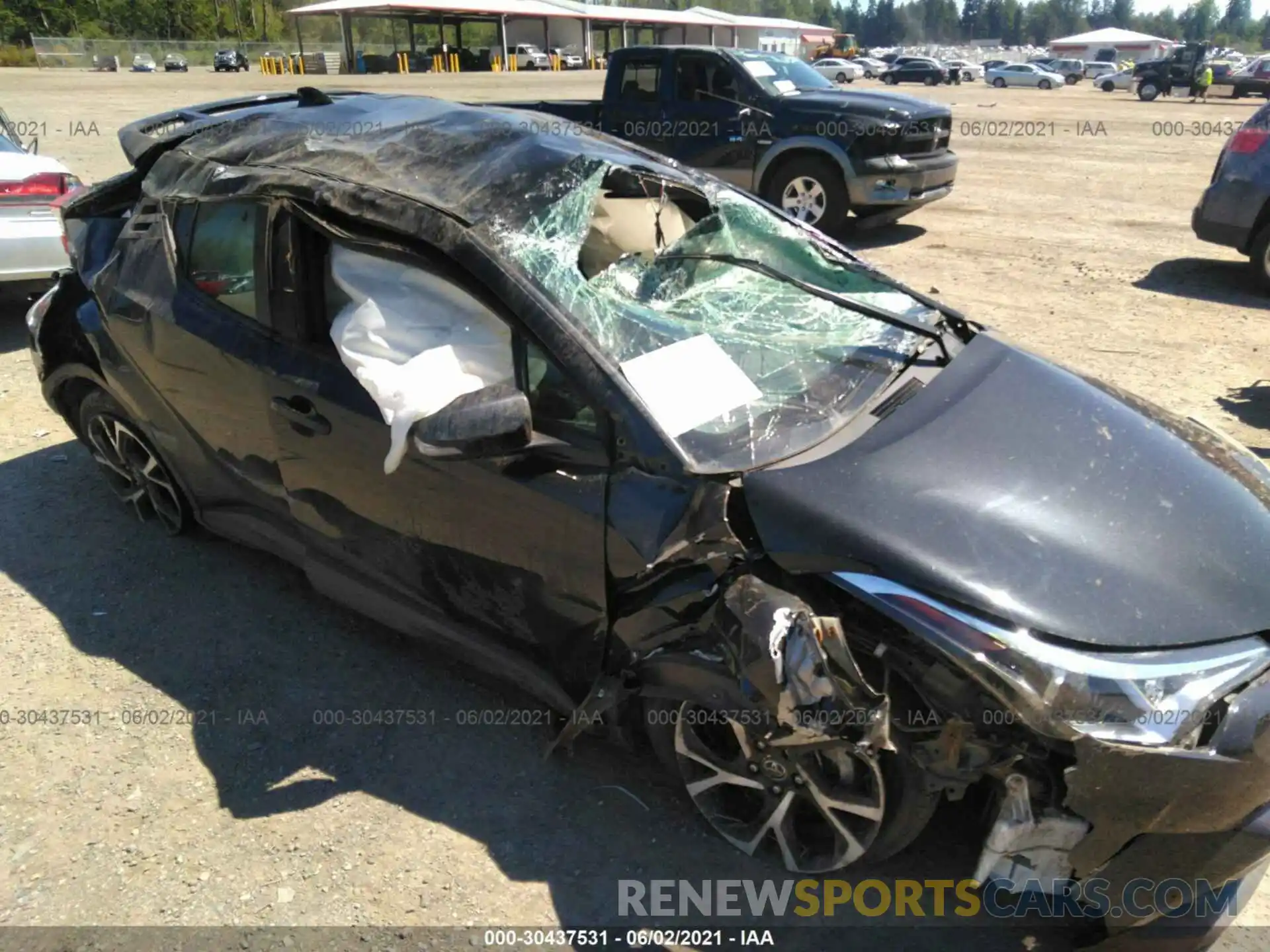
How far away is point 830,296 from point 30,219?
5.96m

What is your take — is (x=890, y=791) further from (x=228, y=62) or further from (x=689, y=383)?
(x=228, y=62)

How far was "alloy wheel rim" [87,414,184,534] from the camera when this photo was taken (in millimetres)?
3932

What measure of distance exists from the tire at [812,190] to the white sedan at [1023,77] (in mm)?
44454

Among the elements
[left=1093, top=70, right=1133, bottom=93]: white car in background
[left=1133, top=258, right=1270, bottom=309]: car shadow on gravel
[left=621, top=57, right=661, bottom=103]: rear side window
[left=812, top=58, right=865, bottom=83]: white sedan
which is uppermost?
[left=812, top=58, right=865, bottom=83]: white sedan

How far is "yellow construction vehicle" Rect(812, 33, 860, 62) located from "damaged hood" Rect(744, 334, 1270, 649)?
6191 cm

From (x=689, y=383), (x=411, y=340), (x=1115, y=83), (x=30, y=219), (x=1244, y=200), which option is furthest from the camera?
(x=1115, y=83)

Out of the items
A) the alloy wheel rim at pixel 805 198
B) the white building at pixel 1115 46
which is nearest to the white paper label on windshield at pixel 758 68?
the alloy wheel rim at pixel 805 198

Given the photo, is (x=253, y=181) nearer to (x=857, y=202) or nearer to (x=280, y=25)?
(x=857, y=202)

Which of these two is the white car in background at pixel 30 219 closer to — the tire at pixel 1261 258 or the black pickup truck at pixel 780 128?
the black pickup truck at pixel 780 128

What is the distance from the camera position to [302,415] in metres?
2.96

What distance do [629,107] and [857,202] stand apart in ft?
8.72

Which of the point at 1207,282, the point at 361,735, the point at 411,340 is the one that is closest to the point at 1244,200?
the point at 1207,282

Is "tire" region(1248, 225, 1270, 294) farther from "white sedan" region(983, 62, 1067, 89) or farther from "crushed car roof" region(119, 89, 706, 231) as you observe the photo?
"white sedan" region(983, 62, 1067, 89)

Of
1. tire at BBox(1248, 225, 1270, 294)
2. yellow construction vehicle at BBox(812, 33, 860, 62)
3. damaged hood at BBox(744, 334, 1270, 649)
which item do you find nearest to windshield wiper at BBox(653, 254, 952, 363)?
damaged hood at BBox(744, 334, 1270, 649)
